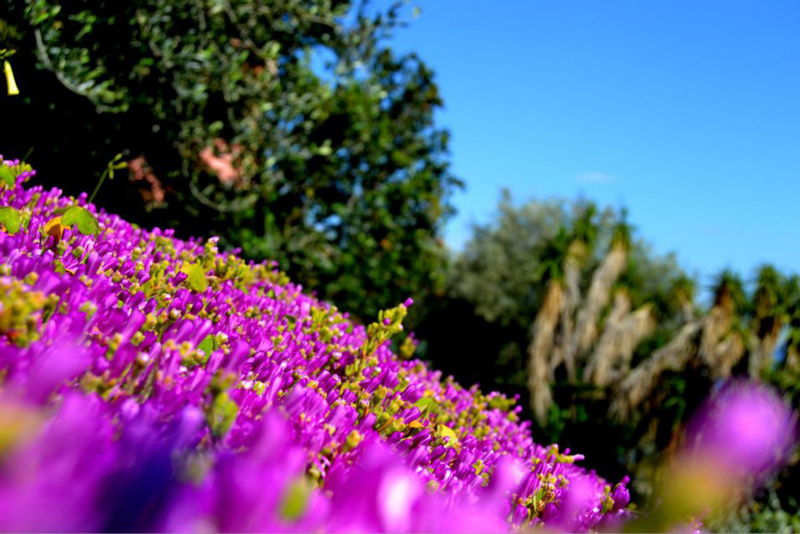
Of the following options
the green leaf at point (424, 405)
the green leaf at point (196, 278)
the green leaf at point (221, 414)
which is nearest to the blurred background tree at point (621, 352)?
the green leaf at point (424, 405)

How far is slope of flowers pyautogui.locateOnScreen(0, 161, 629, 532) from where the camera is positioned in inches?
35.2

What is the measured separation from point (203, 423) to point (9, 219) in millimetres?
1590

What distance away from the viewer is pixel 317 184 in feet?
28.8

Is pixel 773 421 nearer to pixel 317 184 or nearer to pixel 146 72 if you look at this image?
pixel 146 72

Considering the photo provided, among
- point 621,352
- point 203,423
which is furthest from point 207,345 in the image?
point 621,352

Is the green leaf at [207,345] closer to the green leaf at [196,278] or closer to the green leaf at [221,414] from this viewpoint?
the green leaf at [221,414]

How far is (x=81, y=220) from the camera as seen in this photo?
2664 mm

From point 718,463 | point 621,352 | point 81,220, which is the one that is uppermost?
point 621,352

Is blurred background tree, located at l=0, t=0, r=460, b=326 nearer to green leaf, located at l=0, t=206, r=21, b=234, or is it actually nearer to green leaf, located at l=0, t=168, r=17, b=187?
green leaf, located at l=0, t=168, r=17, b=187

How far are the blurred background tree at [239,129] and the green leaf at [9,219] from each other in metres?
3.51

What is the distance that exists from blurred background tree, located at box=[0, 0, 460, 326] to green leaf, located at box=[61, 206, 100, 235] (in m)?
3.35

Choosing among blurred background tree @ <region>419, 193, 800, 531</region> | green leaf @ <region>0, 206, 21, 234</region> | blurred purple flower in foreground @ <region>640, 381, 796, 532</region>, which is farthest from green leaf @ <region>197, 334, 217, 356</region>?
blurred background tree @ <region>419, 193, 800, 531</region>

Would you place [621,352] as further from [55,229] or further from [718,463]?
[718,463]

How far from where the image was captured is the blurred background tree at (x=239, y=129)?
6109 mm
